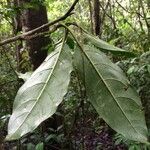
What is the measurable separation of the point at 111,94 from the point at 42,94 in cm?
9

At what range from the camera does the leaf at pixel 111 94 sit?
0.46 m

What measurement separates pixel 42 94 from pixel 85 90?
6 cm

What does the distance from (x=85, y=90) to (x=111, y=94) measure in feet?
0.12

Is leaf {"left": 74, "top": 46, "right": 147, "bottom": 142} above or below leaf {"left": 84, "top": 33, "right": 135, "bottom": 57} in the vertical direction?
below

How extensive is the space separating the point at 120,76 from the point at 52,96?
0.10 metres

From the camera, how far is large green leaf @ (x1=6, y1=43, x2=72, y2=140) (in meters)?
0.43

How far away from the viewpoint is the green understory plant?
0.44 meters

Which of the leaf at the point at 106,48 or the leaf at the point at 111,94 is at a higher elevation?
the leaf at the point at 106,48

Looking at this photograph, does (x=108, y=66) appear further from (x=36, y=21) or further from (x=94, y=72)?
(x=36, y=21)

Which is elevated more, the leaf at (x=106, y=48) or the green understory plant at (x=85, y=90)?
the leaf at (x=106, y=48)

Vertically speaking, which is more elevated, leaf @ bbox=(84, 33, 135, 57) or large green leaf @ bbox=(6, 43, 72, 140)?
leaf @ bbox=(84, 33, 135, 57)

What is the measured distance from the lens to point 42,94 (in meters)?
0.46

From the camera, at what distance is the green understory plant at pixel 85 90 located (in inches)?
17.4

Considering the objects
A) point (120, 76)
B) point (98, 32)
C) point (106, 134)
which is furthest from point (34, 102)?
point (98, 32)
